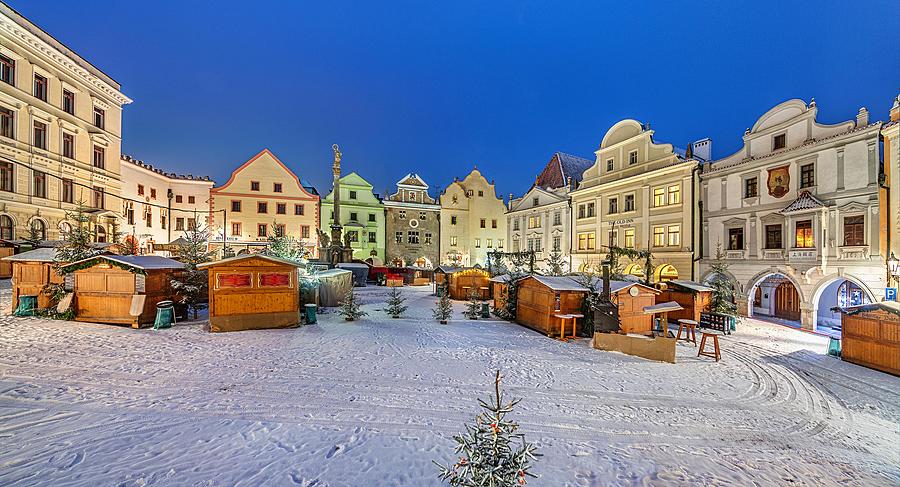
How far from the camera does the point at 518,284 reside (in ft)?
56.6

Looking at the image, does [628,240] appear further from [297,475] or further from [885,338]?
[297,475]

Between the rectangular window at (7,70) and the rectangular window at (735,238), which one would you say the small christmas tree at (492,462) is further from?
the rectangular window at (7,70)

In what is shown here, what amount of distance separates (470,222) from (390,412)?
134ft

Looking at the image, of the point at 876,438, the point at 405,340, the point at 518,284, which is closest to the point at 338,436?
the point at 405,340

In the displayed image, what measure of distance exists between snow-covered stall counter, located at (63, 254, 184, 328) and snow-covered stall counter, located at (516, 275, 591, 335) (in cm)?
1537

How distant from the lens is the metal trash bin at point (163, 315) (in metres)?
13.0

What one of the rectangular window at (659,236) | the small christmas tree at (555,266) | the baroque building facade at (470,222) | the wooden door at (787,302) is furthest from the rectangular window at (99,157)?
the wooden door at (787,302)

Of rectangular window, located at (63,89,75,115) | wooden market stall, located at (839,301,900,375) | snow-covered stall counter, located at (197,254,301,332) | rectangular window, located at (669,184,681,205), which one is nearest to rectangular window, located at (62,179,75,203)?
rectangular window, located at (63,89,75,115)

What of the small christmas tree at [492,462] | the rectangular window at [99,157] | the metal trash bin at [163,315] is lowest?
the metal trash bin at [163,315]

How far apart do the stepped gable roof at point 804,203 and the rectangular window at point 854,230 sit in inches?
52.3

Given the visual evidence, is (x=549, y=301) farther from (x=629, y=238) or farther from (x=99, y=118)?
(x=99, y=118)

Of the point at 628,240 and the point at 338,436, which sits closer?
the point at 338,436

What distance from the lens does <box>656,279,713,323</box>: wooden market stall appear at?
17.5 m

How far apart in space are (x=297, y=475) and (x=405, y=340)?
25.2 ft
